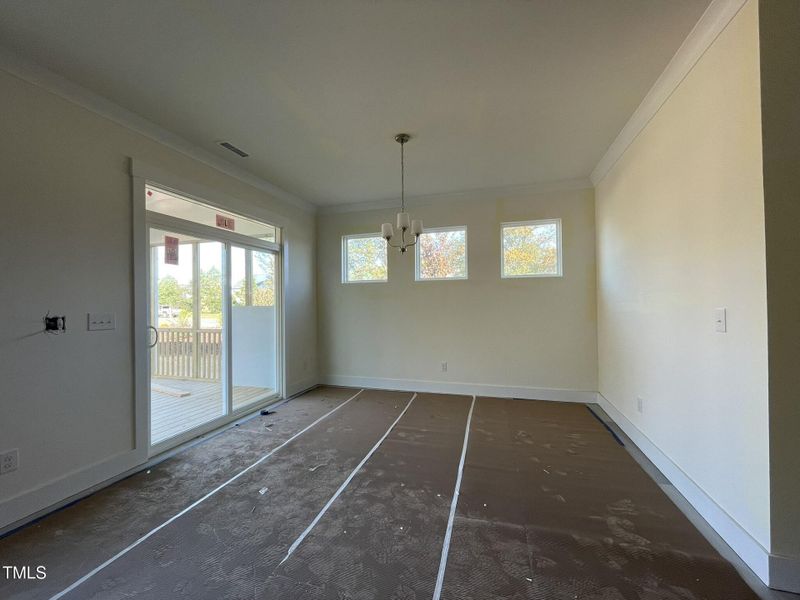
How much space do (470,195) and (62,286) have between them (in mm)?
4223

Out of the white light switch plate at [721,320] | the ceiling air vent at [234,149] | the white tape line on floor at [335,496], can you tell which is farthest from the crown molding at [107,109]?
the white light switch plate at [721,320]

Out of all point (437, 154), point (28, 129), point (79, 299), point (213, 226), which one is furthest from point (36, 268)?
point (437, 154)

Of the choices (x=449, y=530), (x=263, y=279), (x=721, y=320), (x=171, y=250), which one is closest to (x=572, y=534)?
(x=449, y=530)

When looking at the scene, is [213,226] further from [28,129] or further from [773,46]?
[773,46]

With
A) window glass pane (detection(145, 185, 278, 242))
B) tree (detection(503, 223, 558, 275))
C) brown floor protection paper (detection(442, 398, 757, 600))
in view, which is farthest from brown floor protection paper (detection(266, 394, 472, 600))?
window glass pane (detection(145, 185, 278, 242))

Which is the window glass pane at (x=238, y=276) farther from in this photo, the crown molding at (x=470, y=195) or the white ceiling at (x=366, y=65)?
the crown molding at (x=470, y=195)

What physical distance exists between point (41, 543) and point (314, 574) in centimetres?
154

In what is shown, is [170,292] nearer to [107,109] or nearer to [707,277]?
[107,109]

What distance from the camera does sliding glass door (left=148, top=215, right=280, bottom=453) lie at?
3.03 metres

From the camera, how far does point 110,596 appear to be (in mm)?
1456

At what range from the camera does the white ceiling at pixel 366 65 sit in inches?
67.7

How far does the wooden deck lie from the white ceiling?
2385 mm

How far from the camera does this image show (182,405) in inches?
138

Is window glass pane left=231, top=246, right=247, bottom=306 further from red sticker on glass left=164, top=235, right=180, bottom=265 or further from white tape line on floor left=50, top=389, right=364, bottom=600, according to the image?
white tape line on floor left=50, top=389, right=364, bottom=600
